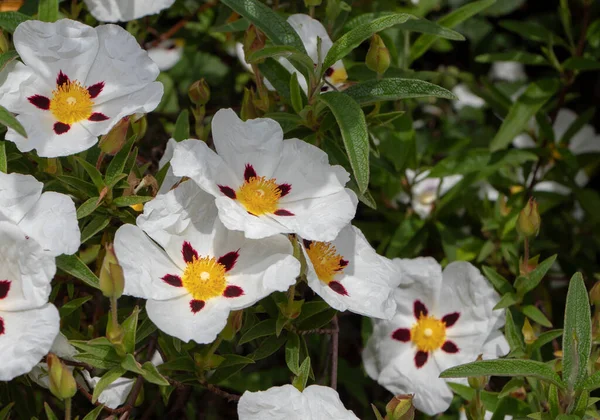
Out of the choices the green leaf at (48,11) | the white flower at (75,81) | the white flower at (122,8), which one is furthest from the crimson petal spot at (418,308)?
the green leaf at (48,11)

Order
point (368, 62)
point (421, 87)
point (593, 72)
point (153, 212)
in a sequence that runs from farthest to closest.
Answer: point (593, 72), point (368, 62), point (421, 87), point (153, 212)

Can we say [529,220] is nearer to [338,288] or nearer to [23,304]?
[338,288]

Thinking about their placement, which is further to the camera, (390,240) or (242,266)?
(390,240)

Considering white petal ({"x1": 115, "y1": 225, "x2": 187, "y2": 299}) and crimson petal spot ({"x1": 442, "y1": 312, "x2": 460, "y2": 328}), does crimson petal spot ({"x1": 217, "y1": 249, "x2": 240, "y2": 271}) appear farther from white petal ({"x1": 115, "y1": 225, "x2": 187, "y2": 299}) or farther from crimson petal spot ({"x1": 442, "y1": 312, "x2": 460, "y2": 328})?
crimson petal spot ({"x1": 442, "y1": 312, "x2": 460, "y2": 328})

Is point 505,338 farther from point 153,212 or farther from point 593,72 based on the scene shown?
point 593,72

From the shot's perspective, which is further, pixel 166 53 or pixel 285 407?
pixel 166 53

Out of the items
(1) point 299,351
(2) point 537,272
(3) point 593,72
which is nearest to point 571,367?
(2) point 537,272

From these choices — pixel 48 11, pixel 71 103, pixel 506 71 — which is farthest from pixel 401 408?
pixel 506 71
